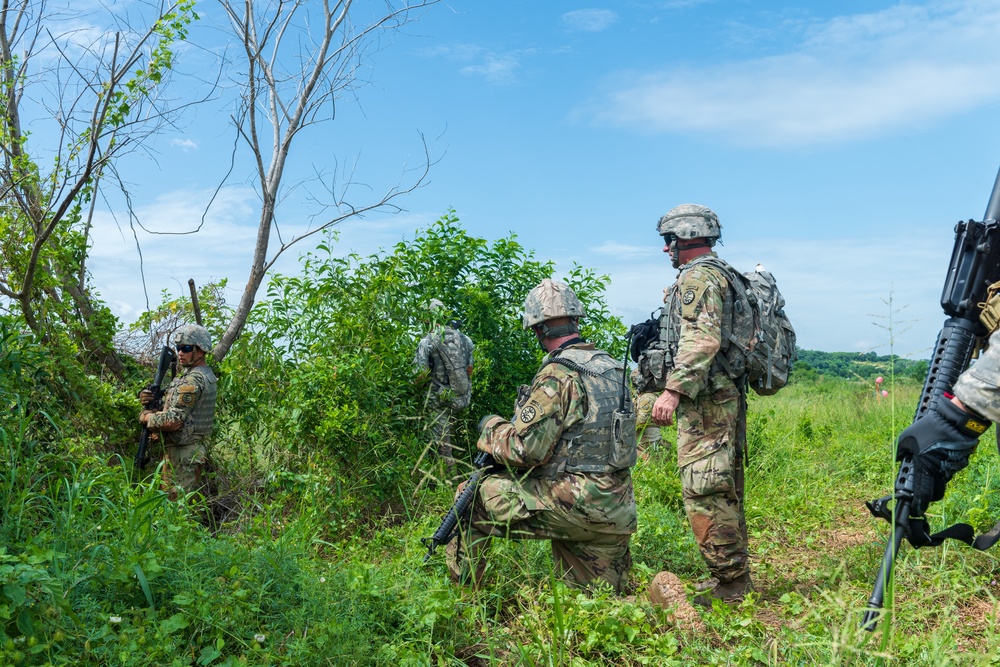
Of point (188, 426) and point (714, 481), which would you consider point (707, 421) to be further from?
point (188, 426)

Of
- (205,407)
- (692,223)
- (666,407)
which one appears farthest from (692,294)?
(205,407)

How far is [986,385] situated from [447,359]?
4296 millimetres

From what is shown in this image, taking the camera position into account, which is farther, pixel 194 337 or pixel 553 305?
pixel 194 337

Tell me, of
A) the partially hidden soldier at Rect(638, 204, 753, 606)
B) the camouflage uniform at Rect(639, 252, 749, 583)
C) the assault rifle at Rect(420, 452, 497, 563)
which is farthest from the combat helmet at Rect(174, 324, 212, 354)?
the camouflage uniform at Rect(639, 252, 749, 583)

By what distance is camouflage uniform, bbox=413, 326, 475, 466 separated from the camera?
6.36 m

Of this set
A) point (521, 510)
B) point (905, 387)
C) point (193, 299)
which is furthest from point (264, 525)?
point (905, 387)

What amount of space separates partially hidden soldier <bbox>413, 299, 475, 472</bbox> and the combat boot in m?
2.39

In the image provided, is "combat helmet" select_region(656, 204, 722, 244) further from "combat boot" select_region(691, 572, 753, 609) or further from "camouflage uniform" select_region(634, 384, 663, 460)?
"camouflage uniform" select_region(634, 384, 663, 460)

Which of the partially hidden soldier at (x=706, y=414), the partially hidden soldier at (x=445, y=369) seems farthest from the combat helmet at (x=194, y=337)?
the partially hidden soldier at (x=706, y=414)

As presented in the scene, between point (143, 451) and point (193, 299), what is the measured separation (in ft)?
5.70

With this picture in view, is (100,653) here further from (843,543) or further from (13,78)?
(13,78)

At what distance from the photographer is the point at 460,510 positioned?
4156 millimetres

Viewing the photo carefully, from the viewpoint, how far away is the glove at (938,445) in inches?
114

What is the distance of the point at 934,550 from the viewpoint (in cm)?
484
